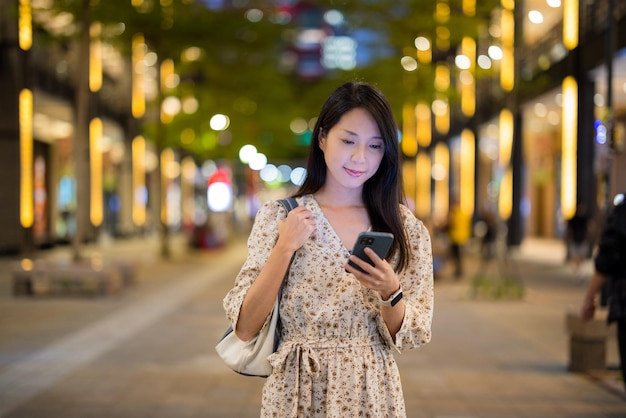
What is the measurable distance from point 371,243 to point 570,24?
27.5 meters

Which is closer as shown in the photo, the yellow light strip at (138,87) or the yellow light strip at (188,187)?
the yellow light strip at (138,87)

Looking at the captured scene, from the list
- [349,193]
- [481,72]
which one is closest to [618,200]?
[349,193]

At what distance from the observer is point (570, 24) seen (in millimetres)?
28891

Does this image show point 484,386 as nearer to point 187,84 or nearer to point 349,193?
point 349,193

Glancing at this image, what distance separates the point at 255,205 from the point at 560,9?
37.0 meters

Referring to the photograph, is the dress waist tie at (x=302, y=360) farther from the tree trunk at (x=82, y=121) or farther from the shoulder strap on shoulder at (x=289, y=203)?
the tree trunk at (x=82, y=121)

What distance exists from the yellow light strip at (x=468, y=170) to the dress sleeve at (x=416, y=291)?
40.2 metres

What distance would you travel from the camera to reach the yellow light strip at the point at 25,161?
30000mm

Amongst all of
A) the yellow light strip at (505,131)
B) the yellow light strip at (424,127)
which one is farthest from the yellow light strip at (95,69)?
the yellow light strip at (424,127)

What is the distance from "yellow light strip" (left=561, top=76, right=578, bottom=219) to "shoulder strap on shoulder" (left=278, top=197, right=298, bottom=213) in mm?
25999

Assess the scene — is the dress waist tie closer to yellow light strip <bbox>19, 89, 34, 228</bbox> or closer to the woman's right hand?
the woman's right hand

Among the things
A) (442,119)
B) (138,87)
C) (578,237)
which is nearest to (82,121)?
(578,237)

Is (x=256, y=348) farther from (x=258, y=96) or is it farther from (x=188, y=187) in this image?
(x=188, y=187)

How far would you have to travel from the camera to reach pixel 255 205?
6356cm
